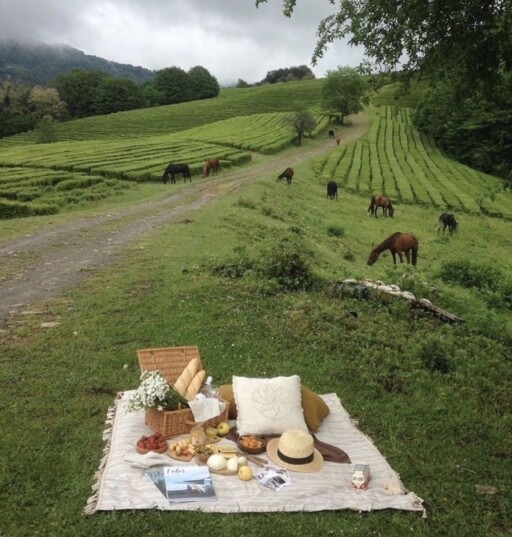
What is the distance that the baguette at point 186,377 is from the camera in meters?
7.87

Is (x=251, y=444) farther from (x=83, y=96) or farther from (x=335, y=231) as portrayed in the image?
(x=83, y=96)

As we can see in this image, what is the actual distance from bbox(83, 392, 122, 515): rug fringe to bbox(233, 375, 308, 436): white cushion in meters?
1.76

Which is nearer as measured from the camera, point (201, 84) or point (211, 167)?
point (211, 167)

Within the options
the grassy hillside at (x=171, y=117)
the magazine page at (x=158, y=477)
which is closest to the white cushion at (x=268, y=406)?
the magazine page at (x=158, y=477)

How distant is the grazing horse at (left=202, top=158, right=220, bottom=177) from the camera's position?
37.0 meters

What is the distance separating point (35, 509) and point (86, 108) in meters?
117

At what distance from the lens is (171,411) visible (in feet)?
23.3

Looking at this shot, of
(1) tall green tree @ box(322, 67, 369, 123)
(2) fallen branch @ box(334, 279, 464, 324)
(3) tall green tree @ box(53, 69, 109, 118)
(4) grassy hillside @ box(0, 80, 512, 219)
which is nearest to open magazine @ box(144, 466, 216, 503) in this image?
(4) grassy hillside @ box(0, 80, 512, 219)

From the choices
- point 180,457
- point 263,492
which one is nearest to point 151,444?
point 180,457

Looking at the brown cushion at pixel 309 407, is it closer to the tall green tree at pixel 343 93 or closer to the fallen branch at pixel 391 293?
the fallen branch at pixel 391 293

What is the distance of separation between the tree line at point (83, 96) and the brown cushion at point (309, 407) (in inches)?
3487

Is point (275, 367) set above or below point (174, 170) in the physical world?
below

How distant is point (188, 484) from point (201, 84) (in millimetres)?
143387

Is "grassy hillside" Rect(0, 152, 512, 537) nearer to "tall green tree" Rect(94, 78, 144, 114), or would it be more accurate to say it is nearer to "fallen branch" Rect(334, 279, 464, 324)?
"fallen branch" Rect(334, 279, 464, 324)
